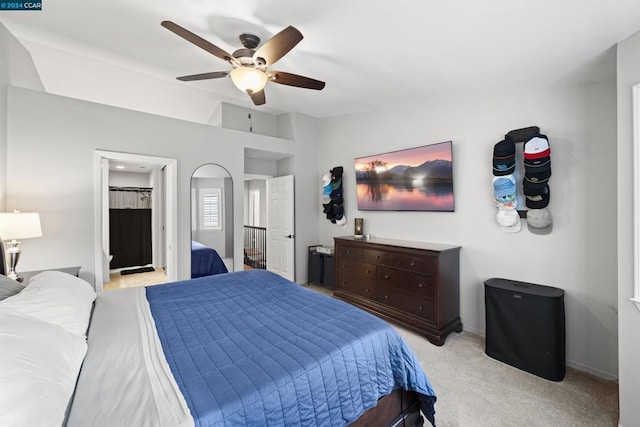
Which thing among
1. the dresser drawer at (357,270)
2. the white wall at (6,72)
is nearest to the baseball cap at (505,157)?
the dresser drawer at (357,270)

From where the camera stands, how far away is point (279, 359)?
124cm

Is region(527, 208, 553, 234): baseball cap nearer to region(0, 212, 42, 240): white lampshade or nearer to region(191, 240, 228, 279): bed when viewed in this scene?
region(191, 240, 228, 279): bed

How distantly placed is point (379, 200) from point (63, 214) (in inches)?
147

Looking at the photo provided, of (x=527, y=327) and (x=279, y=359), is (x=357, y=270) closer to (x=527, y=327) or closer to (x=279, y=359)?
(x=527, y=327)

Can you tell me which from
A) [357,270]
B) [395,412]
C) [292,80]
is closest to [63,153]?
[292,80]

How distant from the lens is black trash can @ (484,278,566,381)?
2.32 meters

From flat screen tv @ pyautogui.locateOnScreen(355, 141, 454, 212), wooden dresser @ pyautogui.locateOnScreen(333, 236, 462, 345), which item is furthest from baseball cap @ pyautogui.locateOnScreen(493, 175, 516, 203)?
wooden dresser @ pyautogui.locateOnScreen(333, 236, 462, 345)

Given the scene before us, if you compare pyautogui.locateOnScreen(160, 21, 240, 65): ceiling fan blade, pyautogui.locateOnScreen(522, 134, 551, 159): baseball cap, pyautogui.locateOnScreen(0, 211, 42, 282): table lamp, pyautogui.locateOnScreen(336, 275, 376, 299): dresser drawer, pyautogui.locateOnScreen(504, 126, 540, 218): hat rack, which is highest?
pyautogui.locateOnScreen(160, 21, 240, 65): ceiling fan blade

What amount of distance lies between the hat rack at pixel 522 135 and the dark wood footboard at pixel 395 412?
2101 millimetres

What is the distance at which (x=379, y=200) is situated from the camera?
4043 mm

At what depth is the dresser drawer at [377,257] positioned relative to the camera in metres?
3.38

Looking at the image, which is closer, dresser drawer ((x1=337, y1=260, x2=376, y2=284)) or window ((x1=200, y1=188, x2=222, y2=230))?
dresser drawer ((x1=337, y1=260, x2=376, y2=284))

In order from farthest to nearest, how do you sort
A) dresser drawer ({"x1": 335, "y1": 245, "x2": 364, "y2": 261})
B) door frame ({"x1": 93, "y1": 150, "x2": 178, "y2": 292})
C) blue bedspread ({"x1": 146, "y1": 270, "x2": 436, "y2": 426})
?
dresser drawer ({"x1": 335, "y1": 245, "x2": 364, "y2": 261}), door frame ({"x1": 93, "y1": 150, "x2": 178, "y2": 292}), blue bedspread ({"x1": 146, "y1": 270, "x2": 436, "y2": 426})

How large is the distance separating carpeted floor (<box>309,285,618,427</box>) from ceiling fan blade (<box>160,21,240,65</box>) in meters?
3.04
